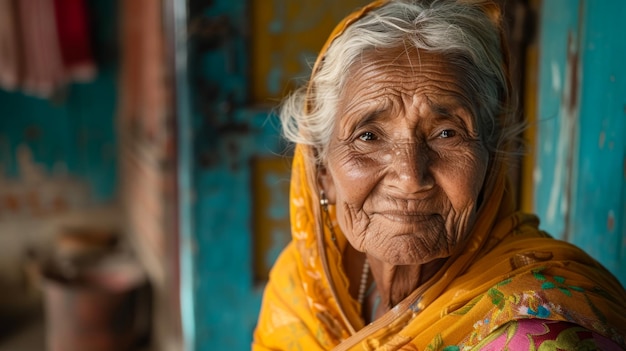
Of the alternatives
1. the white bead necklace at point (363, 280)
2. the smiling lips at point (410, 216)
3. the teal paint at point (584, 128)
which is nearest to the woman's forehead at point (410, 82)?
the smiling lips at point (410, 216)

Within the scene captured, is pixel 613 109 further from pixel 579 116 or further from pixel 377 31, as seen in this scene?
pixel 377 31

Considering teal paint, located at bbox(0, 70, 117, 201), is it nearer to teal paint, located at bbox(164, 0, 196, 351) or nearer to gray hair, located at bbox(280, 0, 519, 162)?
teal paint, located at bbox(164, 0, 196, 351)

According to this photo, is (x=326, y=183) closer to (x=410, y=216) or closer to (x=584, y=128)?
(x=410, y=216)

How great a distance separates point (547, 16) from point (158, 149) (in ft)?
8.36

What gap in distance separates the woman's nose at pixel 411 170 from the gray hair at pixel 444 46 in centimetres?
15

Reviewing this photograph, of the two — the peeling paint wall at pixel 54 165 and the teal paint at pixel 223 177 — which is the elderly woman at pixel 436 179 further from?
the peeling paint wall at pixel 54 165

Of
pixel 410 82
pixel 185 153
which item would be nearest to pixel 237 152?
pixel 185 153

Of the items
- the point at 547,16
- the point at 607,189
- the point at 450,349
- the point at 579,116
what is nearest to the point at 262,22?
the point at 547,16

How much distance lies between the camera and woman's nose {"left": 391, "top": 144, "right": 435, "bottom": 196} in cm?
125

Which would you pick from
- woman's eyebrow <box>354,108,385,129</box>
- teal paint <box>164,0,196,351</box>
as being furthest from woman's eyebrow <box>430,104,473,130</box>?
teal paint <box>164,0,196,351</box>

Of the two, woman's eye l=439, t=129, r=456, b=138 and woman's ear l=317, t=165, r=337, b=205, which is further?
woman's ear l=317, t=165, r=337, b=205

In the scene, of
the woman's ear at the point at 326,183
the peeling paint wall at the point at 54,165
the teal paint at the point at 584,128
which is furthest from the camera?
the peeling paint wall at the point at 54,165

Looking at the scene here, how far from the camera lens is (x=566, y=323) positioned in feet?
3.59

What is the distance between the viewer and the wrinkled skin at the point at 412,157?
128 cm
